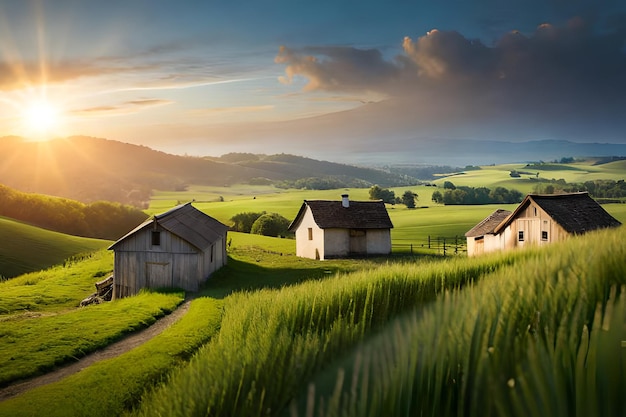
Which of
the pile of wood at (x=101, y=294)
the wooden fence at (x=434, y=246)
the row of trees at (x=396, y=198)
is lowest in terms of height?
the pile of wood at (x=101, y=294)

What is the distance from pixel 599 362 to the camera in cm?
181

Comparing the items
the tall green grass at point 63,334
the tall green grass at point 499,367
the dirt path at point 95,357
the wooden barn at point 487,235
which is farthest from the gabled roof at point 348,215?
the tall green grass at point 499,367

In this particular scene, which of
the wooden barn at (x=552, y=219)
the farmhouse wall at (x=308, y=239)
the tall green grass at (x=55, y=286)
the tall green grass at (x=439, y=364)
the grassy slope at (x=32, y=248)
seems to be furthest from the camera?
the farmhouse wall at (x=308, y=239)

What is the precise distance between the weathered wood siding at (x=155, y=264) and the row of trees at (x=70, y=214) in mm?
50093

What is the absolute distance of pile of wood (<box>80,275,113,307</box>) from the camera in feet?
123

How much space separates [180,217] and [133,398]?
2902cm

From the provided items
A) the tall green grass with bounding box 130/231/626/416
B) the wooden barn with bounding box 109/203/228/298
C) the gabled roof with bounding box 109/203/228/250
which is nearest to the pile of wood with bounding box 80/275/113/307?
the wooden barn with bounding box 109/203/228/298

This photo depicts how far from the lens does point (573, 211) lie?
4244 centimetres

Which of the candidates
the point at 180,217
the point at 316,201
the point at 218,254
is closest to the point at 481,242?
Result: the point at 316,201

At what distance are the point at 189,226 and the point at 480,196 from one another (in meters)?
83.6

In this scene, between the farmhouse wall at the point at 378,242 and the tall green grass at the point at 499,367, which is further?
the farmhouse wall at the point at 378,242

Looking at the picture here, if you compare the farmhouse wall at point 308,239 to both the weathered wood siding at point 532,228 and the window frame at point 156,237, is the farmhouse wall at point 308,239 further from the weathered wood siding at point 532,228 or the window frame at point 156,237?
the window frame at point 156,237

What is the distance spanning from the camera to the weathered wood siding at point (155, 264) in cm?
3616

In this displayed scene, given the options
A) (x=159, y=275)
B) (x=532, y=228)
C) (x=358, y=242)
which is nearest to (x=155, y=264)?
(x=159, y=275)
